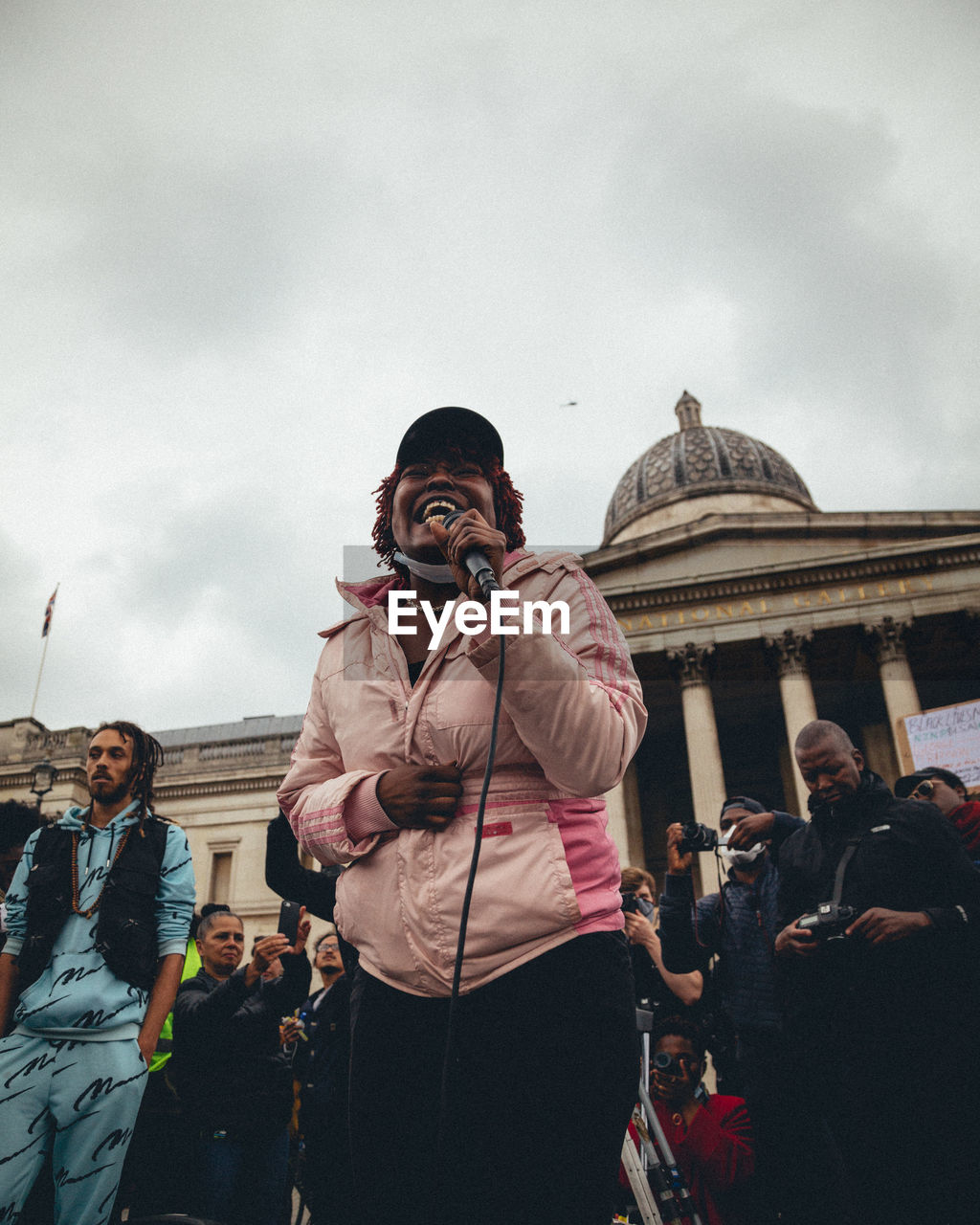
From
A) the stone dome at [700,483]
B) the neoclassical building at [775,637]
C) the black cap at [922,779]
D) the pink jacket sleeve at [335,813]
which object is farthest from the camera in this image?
the stone dome at [700,483]

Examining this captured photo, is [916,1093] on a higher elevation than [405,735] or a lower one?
lower

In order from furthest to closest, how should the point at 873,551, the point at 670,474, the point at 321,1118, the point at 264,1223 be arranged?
the point at 670,474
the point at 873,551
the point at 264,1223
the point at 321,1118

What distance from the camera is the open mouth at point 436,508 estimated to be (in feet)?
6.82

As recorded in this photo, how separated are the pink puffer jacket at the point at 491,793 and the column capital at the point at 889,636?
2010cm

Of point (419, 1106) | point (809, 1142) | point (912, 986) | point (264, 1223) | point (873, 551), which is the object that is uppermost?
point (873, 551)

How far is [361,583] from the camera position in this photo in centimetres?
245

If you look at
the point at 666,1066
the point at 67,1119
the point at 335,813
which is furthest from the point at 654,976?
the point at 335,813

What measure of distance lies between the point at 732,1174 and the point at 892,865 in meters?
1.91

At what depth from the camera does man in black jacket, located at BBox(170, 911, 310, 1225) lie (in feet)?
15.8

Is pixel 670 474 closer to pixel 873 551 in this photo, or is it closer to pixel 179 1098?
pixel 873 551

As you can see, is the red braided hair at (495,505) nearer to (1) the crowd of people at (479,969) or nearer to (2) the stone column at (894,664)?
(1) the crowd of people at (479,969)

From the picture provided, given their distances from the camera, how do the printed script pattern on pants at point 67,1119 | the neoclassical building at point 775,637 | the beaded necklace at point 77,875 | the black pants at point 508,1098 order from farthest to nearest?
1. the neoclassical building at point 775,637
2. the beaded necklace at point 77,875
3. the printed script pattern on pants at point 67,1119
4. the black pants at point 508,1098

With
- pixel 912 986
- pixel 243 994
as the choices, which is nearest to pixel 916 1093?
pixel 912 986

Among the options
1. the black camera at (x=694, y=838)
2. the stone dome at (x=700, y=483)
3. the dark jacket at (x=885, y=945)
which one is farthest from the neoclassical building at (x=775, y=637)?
the dark jacket at (x=885, y=945)
